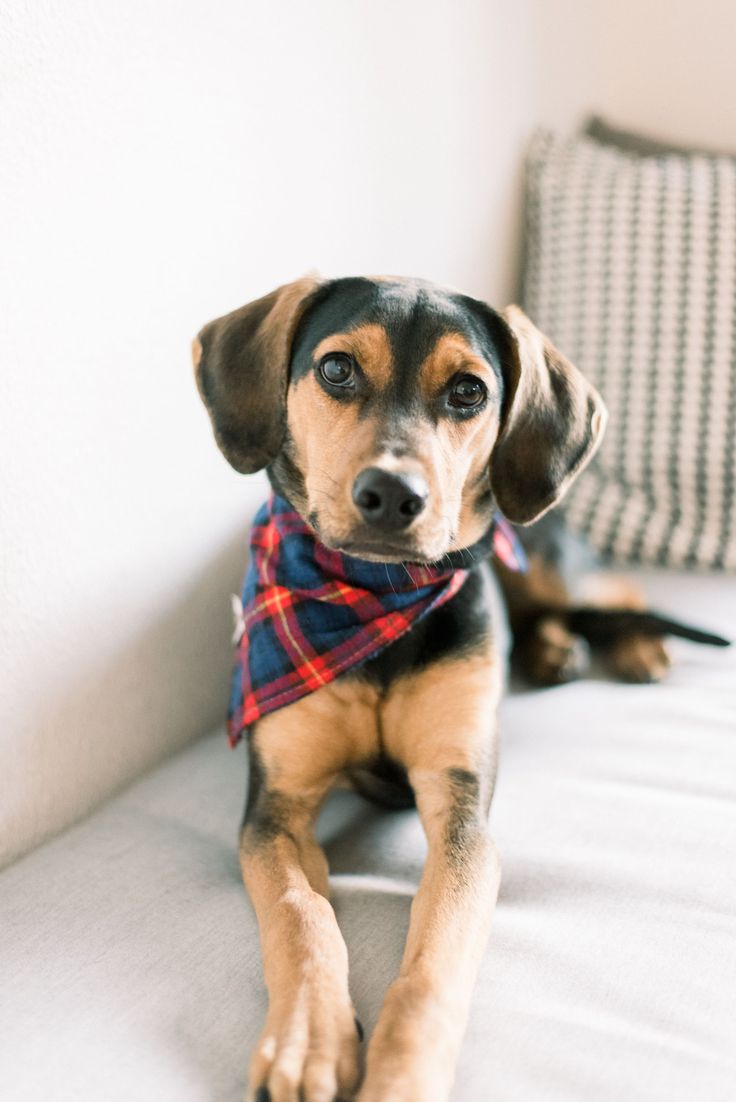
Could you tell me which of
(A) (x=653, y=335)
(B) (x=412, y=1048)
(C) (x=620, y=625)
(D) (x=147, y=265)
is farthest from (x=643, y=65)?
(B) (x=412, y=1048)

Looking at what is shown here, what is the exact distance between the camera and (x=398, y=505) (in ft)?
4.44

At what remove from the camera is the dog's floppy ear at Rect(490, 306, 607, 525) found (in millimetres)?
1666

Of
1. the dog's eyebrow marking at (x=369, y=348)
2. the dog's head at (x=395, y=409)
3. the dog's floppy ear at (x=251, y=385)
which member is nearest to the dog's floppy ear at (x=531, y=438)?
the dog's head at (x=395, y=409)

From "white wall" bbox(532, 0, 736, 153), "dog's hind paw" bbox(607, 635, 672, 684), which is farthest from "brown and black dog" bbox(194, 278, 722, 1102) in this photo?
"white wall" bbox(532, 0, 736, 153)

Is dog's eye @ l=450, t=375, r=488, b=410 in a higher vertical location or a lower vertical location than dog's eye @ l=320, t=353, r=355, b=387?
lower

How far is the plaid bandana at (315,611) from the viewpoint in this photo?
166 centimetres

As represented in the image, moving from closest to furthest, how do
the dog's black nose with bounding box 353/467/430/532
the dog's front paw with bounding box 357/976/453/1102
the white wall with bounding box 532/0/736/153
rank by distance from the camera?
the dog's front paw with bounding box 357/976/453/1102
the dog's black nose with bounding box 353/467/430/532
the white wall with bounding box 532/0/736/153

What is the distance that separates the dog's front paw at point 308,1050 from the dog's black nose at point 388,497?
62 cm

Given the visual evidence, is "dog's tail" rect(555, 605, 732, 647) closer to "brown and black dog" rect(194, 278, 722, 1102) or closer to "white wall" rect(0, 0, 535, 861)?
"brown and black dog" rect(194, 278, 722, 1102)

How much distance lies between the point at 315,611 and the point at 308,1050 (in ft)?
2.42

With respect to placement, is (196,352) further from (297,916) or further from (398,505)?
(297,916)

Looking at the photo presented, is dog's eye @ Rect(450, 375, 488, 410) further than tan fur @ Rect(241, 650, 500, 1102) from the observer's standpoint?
Yes

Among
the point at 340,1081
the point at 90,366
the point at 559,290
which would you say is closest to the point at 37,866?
the point at 340,1081

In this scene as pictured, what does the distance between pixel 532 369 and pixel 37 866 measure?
1.20 meters
